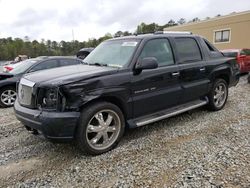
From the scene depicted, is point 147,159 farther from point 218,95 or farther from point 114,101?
point 218,95

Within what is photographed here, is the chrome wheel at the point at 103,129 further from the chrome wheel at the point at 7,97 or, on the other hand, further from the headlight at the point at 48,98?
the chrome wheel at the point at 7,97

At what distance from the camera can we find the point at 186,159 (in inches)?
143

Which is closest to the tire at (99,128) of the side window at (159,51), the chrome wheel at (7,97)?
the side window at (159,51)

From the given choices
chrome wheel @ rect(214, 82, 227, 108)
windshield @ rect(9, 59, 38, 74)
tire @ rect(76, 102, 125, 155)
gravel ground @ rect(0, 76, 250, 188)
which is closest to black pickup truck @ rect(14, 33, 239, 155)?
tire @ rect(76, 102, 125, 155)

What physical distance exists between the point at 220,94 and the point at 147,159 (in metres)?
3.26

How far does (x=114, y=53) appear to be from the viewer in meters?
4.73

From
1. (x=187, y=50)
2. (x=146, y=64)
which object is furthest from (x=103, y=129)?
(x=187, y=50)

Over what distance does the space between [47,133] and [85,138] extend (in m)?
0.54

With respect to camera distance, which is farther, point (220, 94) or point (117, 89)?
point (220, 94)

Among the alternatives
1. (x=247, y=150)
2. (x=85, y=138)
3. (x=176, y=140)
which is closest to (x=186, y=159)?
(x=176, y=140)

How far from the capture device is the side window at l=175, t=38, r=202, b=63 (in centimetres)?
507

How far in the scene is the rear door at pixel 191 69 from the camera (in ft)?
16.5

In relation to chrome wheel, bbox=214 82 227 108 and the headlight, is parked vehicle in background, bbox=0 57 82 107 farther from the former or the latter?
chrome wheel, bbox=214 82 227 108

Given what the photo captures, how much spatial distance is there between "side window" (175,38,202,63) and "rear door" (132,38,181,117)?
0.90ft
